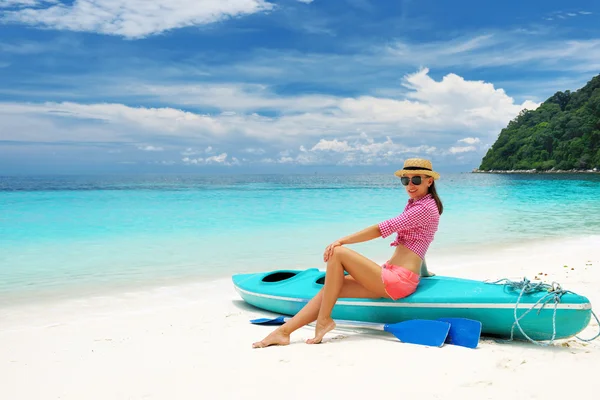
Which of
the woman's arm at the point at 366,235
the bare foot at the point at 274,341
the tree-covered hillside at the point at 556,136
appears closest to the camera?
the woman's arm at the point at 366,235

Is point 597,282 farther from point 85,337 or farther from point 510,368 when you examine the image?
point 85,337

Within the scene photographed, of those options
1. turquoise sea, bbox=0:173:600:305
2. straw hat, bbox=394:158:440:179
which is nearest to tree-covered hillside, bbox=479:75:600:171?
turquoise sea, bbox=0:173:600:305

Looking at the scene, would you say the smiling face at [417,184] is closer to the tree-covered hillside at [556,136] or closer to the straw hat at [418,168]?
the straw hat at [418,168]

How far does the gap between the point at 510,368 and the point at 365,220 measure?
1287 centimetres

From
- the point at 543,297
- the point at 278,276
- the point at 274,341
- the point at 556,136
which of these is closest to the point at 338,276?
the point at 274,341

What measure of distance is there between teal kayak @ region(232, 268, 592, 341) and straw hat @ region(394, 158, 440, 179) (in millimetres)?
868

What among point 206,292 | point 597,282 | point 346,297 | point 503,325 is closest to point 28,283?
point 206,292

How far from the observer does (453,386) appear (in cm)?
271

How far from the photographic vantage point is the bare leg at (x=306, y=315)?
3.59 metres

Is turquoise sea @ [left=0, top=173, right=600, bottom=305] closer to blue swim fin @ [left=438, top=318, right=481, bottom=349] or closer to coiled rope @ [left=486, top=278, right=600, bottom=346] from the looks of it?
blue swim fin @ [left=438, top=318, right=481, bottom=349]

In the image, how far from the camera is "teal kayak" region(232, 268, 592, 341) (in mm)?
3355

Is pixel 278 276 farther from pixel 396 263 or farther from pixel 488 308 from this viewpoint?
pixel 488 308

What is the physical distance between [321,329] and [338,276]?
39cm

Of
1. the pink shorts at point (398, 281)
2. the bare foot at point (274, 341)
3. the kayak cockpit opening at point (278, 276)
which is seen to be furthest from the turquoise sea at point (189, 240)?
the pink shorts at point (398, 281)
